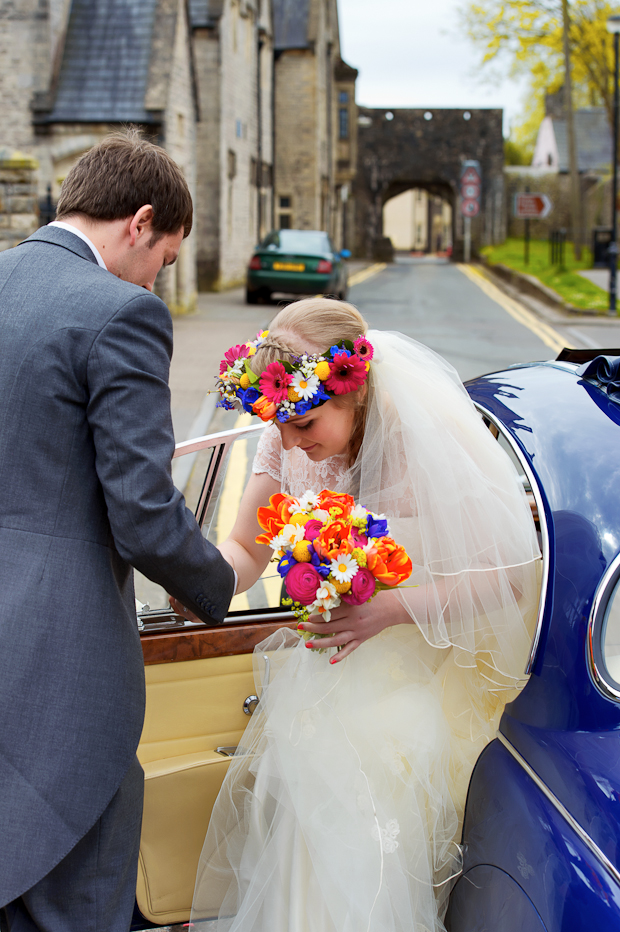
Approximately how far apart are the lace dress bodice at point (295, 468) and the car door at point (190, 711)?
0.38 feet

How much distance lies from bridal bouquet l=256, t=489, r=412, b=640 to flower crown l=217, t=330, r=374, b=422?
286 mm

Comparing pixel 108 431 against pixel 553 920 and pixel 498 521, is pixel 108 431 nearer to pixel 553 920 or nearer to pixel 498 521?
pixel 498 521

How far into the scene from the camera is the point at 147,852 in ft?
7.58

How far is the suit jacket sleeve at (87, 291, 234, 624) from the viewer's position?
161 centimetres

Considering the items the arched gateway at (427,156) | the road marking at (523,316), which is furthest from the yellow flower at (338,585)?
the arched gateway at (427,156)

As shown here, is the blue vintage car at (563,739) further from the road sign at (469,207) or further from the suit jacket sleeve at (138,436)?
the road sign at (469,207)

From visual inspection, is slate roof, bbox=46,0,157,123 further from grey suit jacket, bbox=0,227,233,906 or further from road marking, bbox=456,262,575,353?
grey suit jacket, bbox=0,227,233,906

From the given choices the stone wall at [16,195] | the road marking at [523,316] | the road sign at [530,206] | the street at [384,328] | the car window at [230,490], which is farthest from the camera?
the road sign at [530,206]

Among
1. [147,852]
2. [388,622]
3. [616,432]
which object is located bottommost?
[147,852]

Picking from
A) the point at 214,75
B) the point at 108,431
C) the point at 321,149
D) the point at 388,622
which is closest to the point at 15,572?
the point at 108,431

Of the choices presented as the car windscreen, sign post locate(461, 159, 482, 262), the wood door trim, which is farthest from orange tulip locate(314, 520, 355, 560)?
sign post locate(461, 159, 482, 262)

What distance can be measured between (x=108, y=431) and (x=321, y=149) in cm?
3359

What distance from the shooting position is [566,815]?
1609 millimetres

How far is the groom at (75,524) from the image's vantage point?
5.30ft
